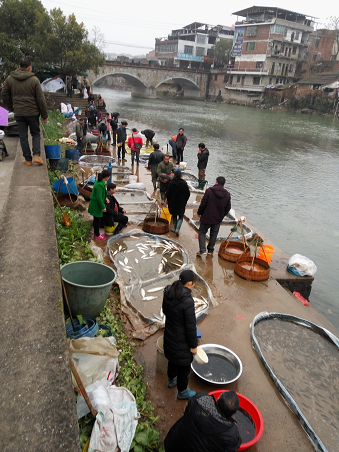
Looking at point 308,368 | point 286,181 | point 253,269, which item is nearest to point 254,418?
point 308,368

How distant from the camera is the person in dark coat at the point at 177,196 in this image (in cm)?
691

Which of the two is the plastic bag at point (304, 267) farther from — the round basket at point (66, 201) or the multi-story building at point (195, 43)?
the multi-story building at point (195, 43)

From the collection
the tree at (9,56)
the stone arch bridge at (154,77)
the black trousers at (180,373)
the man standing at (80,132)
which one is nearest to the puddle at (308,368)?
the black trousers at (180,373)

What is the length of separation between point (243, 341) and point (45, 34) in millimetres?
30993

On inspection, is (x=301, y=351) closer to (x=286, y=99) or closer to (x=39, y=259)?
(x=39, y=259)

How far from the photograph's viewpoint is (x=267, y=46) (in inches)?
2288

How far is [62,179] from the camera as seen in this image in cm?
757

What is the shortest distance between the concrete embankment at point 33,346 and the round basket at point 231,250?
3466 mm

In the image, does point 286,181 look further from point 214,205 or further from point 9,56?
point 9,56

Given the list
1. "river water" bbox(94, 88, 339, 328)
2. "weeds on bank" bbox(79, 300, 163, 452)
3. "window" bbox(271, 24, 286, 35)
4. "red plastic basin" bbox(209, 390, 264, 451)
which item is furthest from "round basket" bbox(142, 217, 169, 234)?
"window" bbox(271, 24, 286, 35)

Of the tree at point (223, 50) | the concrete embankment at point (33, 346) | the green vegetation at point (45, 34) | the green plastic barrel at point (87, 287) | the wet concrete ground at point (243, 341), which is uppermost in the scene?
the tree at point (223, 50)

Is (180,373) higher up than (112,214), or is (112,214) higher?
(112,214)

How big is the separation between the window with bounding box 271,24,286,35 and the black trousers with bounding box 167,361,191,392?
221ft

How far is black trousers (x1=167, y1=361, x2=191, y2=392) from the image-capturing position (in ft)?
10.9
